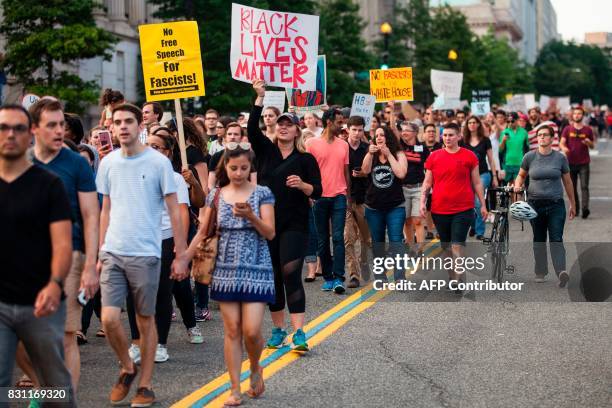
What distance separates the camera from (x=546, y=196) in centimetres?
1405

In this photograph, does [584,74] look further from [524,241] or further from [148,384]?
[148,384]

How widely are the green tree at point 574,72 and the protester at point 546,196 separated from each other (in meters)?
132

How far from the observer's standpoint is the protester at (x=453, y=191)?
42.8 feet

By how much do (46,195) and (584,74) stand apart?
154847mm

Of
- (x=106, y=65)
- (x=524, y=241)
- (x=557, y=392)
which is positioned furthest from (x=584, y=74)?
(x=557, y=392)

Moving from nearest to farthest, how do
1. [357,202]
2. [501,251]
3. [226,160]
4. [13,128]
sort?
[13,128] < [226,160] < [501,251] < [357,202]

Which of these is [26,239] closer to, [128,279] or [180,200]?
[128,279]

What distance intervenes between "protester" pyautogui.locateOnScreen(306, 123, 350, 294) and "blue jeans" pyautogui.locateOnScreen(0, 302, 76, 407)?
7.32 metres

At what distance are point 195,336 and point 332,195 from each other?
11.8ft

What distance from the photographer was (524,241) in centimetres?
1852

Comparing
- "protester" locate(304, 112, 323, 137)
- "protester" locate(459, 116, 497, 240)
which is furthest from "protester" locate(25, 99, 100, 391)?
"protester" locate(459, 116, 497, 240)

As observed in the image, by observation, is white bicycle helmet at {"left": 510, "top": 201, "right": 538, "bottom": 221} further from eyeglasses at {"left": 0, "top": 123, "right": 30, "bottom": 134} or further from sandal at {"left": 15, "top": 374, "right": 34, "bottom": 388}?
eyeglasses at {"left": 0, "top": 123, "right": 30, "bottom": 134}

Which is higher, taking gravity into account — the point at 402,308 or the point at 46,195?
the point at 46,195

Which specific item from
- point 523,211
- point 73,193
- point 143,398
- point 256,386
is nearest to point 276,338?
point 256,386
